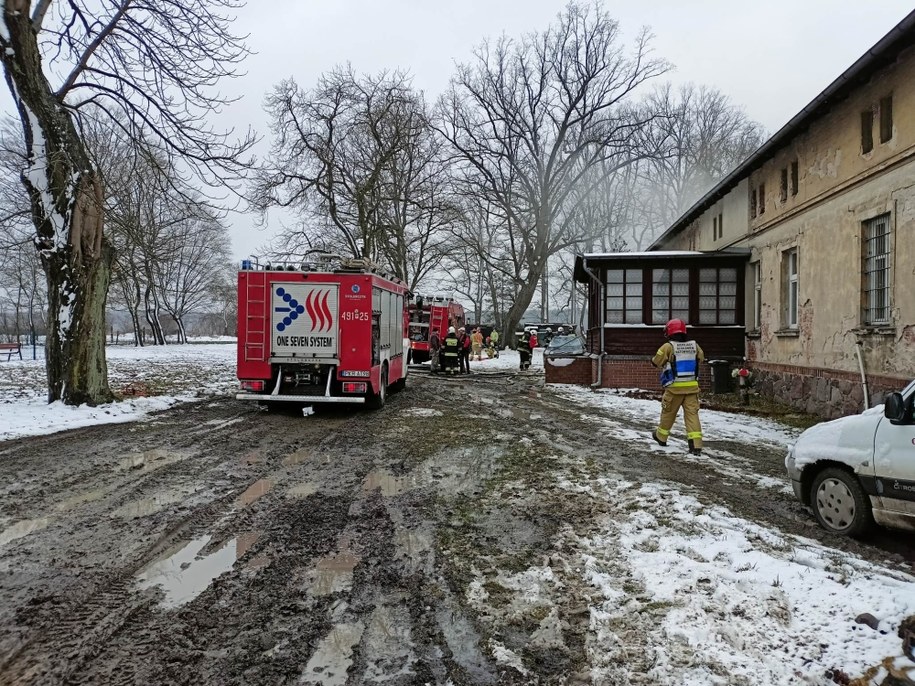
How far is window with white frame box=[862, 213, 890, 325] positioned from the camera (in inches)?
383

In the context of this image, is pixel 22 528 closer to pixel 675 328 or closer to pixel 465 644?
pixel 465 644

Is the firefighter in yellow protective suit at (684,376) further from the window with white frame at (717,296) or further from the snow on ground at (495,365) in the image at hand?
the snow on ground at (495,365)

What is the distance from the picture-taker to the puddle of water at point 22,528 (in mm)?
4723

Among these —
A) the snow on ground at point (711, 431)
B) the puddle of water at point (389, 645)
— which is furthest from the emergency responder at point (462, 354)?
the puddle of water at point (389, 645)

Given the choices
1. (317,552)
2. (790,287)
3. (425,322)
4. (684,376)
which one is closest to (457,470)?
(317,552)

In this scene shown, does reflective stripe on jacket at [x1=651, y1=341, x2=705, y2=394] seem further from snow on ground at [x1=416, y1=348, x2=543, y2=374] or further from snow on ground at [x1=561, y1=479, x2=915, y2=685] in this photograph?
snow on ground at [x1=416, y1=348, x2=543, y2=374]

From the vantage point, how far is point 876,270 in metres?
10.1

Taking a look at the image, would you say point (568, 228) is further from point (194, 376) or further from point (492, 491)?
point (492, 491)

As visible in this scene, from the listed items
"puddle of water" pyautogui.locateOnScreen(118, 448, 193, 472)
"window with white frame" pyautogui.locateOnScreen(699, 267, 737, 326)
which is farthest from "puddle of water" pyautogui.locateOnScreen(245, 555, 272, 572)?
"window with white frame" pyautogui.locateOnScreen(699, 267, 737, 326)

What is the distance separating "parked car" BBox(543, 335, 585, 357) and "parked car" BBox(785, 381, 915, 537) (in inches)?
549

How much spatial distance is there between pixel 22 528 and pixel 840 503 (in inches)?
261

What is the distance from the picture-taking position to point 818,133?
11969 mm

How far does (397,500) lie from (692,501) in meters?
2.79

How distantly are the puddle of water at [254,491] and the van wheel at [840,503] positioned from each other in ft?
16.6
